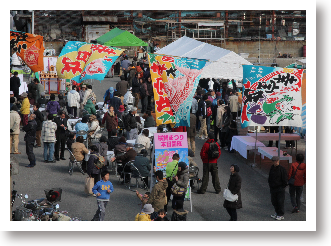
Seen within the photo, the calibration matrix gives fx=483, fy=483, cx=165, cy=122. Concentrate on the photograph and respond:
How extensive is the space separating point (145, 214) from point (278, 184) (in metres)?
3.64

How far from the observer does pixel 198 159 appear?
17.8 metres

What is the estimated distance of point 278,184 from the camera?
12.1m

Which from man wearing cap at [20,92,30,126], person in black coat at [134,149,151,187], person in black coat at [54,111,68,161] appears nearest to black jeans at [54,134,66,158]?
person in black coat at [54,111,68,161]

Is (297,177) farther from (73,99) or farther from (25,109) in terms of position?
(25,109)

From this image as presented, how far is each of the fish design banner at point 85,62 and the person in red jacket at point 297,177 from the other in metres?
7.44

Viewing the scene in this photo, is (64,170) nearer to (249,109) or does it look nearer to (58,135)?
(58,135)

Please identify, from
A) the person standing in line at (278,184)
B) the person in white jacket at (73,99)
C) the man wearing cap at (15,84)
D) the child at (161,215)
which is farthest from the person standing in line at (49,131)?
the person standing in line at (278,184)

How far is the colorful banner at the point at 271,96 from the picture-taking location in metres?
13.5

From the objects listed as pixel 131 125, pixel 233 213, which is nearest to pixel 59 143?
pixel 131 125

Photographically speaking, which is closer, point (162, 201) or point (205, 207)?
point (162, 201)

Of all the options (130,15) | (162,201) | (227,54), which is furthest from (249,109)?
(130,15)

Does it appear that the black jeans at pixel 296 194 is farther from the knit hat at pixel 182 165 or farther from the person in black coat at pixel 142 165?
the person in black coat at pixel 142 165

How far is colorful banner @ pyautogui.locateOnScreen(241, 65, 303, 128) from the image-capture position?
44.3ft

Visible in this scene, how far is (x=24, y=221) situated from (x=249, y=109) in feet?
22.6
